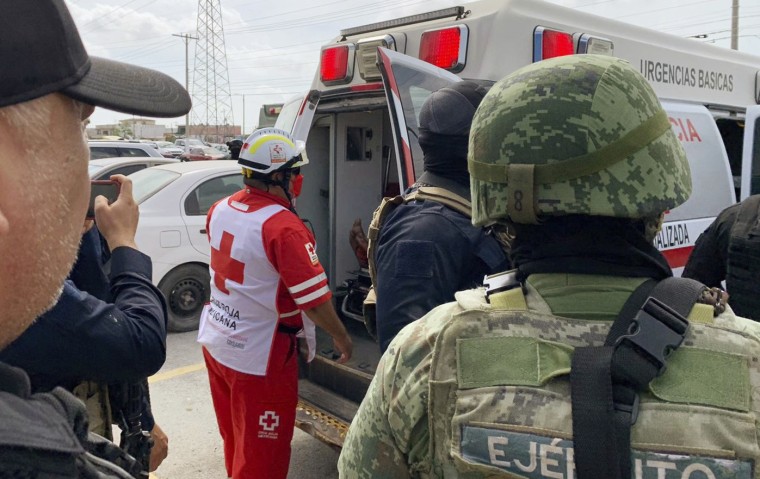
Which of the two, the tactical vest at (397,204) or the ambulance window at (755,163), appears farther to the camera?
the ambulance window at (755,163)

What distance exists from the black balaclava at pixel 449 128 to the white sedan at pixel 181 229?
15.0 feet

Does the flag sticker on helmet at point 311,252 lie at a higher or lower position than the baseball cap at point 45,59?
lower

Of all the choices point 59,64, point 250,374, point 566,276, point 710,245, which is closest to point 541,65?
point 566,276

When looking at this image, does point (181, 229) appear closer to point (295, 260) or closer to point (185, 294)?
point (185, 294)

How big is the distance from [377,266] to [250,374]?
3.85 feet

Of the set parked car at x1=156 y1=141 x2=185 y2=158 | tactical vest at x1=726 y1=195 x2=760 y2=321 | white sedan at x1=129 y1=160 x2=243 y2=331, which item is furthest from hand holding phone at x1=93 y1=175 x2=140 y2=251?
parked car at x1=156 y1=141 x2=185 y2=158

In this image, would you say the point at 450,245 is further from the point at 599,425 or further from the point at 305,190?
the point at 305,190

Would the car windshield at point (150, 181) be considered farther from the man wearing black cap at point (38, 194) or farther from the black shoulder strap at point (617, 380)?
the black shoulder strap at point (617, 380)

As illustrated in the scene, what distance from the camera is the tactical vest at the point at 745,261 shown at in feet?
8.26

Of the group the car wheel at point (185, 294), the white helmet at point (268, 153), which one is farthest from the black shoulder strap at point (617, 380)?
the car wheel at point (185, 294)

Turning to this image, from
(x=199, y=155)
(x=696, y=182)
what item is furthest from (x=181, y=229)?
(x=199, y=155)

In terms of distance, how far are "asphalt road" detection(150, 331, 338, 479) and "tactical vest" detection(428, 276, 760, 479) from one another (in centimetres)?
288

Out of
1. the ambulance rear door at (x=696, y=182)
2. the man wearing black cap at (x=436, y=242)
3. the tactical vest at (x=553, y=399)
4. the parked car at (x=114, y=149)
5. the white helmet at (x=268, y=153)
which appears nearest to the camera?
the tactical vest at (x=553, y=399)

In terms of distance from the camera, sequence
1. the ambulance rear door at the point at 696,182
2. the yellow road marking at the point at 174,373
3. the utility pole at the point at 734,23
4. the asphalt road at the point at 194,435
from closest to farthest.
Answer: the asphalt road at the point at 194,435 < the ambulance rear door at the point at 696,182 < the yellow road marking at the point at 174,373 < the utility pole at the point at 734,23
